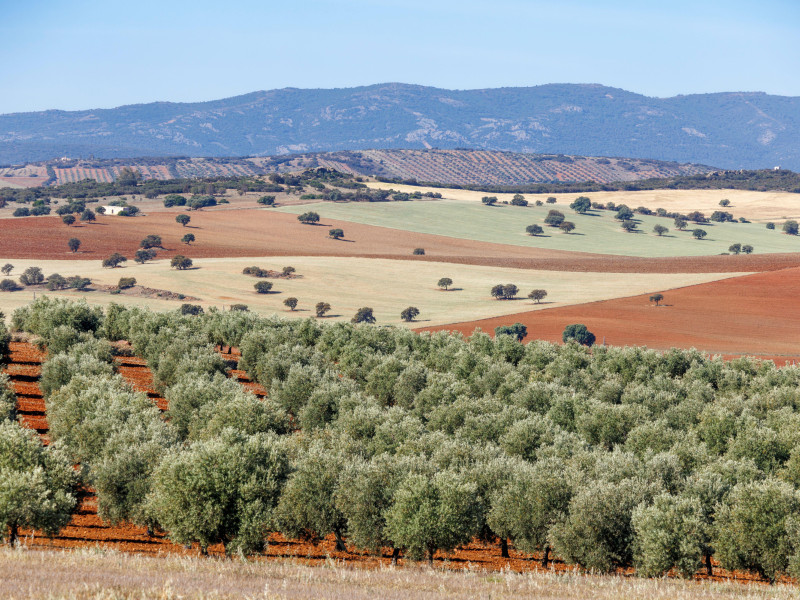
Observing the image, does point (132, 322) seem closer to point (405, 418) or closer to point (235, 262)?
point (405, 418)

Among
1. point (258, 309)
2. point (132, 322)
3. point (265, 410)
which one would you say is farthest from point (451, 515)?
point (258, 309)

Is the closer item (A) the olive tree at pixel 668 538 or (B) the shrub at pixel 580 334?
(A) the olive tree at pixel 668 538

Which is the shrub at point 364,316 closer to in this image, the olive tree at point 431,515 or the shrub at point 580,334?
the shrub at point 580,334

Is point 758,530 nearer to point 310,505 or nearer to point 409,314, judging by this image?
point 310,505

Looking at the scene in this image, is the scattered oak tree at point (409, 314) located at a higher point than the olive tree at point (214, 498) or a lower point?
lower

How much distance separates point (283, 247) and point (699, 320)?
89957mm

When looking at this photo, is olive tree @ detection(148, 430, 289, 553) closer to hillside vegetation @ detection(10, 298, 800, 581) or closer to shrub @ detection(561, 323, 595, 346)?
hillside vegetation @ detection(10, 298, 800, 581)

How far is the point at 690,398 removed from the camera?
242 ft

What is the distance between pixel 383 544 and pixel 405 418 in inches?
598

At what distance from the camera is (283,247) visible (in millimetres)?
175875

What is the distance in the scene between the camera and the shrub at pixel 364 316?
121406mm

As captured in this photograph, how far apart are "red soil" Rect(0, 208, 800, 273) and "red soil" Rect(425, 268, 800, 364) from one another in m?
23.3

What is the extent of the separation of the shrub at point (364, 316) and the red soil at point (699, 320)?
36.0ft

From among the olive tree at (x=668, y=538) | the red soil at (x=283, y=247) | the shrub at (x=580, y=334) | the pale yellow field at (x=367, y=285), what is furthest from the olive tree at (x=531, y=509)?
the red soil at (x=283, y=247)
